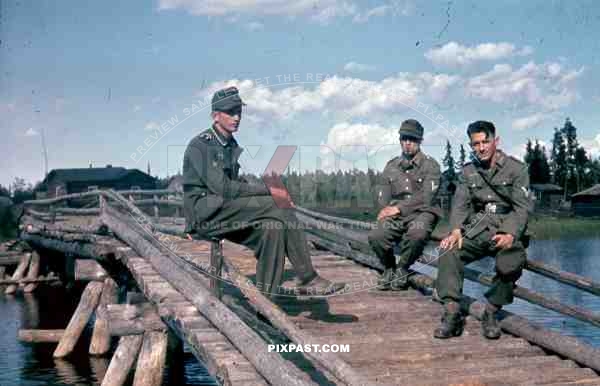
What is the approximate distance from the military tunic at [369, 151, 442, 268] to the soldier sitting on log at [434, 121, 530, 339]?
0.89 m

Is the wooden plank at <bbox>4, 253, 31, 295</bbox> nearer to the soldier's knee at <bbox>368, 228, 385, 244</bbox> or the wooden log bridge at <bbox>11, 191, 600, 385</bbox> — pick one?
the wooden log bridge at <bbox>11, 191, 600, 385</bbox>

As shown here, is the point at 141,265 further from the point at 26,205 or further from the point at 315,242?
the point at 26,205

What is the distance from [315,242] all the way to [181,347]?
113 inches

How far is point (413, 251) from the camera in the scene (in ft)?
24.0

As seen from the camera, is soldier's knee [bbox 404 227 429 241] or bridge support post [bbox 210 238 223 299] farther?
soldier's knee [bbox 404 227 429 241]

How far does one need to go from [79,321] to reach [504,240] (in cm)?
872

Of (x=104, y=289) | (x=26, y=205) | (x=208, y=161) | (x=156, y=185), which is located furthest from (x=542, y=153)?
(x=208, y=161)

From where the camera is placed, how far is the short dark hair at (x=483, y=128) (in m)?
6.05

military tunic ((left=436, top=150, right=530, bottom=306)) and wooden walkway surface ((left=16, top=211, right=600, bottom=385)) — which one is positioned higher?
military tunic ((left=436, top=150, right=530, bottom=306))

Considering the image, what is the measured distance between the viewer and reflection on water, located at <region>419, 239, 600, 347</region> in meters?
14.1

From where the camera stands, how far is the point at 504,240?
5.83 meters

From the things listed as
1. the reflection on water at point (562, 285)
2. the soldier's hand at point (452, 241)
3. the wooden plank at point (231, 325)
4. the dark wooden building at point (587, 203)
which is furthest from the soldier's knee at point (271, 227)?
the dark wooden building at point (587, 203)

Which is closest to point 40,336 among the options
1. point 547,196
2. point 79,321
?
point 79,321

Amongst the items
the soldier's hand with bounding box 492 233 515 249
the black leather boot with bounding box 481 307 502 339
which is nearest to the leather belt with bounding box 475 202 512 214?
the soldier's hand with bounding box 492 233 515 249
